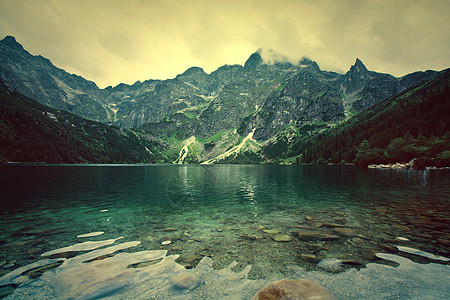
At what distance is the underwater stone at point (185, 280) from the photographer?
8.87 m

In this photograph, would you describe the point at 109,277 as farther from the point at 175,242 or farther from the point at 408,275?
the point at 408,275

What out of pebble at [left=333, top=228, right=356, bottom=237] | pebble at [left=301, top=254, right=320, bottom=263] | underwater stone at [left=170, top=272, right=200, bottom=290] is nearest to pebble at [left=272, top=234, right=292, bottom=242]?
pebble at [left=301, top=254, right=320, bottom=263]

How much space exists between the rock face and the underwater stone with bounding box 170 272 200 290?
10.2 ft

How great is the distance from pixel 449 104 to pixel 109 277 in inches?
9752

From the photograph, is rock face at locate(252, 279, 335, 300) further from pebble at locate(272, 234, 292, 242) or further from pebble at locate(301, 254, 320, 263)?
pebble at locate(272, 234, 292, 242)

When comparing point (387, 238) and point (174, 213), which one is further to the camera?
point (174, 213)

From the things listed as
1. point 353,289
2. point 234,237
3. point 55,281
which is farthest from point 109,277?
point 353,289

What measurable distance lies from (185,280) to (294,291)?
4.98 m

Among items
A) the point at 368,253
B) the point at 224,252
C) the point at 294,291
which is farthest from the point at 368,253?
the point at 224,252

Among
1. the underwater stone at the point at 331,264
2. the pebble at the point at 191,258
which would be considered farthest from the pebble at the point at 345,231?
the pebble at the point at 191,258

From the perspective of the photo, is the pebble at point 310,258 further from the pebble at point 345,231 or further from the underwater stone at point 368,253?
the pebble at point 345,231

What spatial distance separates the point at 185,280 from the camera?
9.28 m

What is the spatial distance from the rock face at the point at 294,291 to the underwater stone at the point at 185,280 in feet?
10.2

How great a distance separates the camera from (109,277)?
962 centimetres
